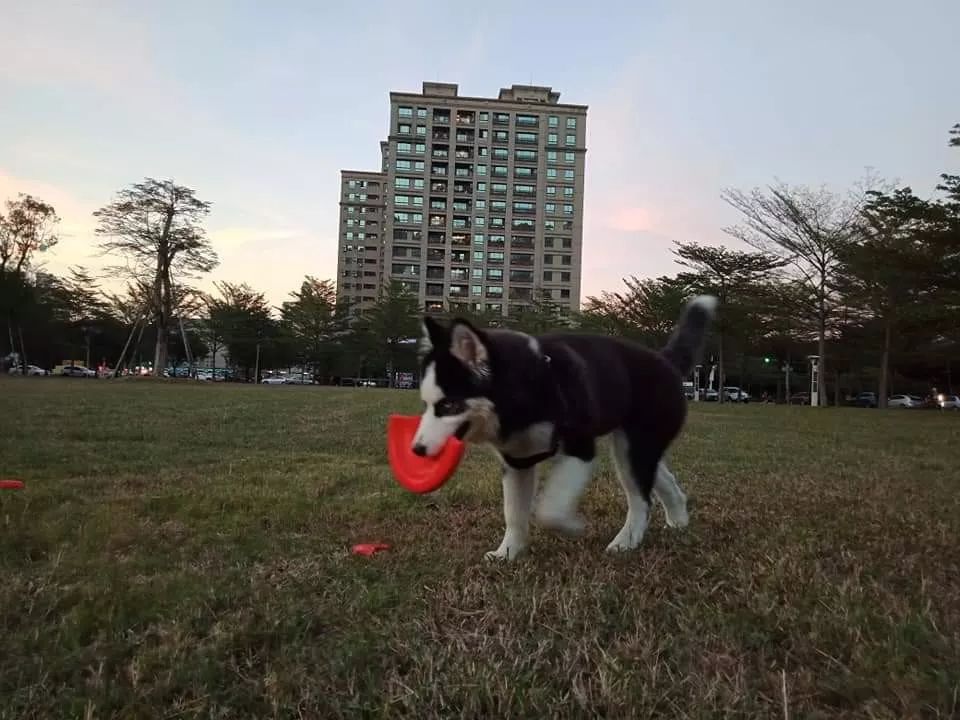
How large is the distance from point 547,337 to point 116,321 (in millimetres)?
70008

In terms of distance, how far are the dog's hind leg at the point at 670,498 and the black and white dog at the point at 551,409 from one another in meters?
0.43

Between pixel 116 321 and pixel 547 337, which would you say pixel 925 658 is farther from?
pixel 116 321

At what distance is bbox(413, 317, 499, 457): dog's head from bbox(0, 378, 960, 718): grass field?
27.6 inches

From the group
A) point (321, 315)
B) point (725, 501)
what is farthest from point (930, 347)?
point (321, 315)

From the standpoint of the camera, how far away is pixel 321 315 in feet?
217

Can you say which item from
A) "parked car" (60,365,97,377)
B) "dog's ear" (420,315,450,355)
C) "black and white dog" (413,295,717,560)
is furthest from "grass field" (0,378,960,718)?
"parked car" (60,365,97,377)

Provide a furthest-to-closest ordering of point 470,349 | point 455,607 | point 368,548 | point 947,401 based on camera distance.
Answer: point 947,401
point 368,548
point 470,349
point 455,607

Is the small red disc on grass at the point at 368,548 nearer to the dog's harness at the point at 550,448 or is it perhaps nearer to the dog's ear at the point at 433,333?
the dog's harness at the point at 550,448

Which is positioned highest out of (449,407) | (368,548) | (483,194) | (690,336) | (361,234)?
(483,194)

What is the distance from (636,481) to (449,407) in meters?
1.36

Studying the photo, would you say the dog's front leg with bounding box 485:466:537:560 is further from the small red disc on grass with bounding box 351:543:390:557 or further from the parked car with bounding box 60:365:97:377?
the parked car with bounding box 60:365:97:377

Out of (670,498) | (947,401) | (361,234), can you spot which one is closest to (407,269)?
(361,234)

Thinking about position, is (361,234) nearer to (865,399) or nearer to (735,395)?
(735,395)

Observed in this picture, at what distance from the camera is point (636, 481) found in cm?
405
